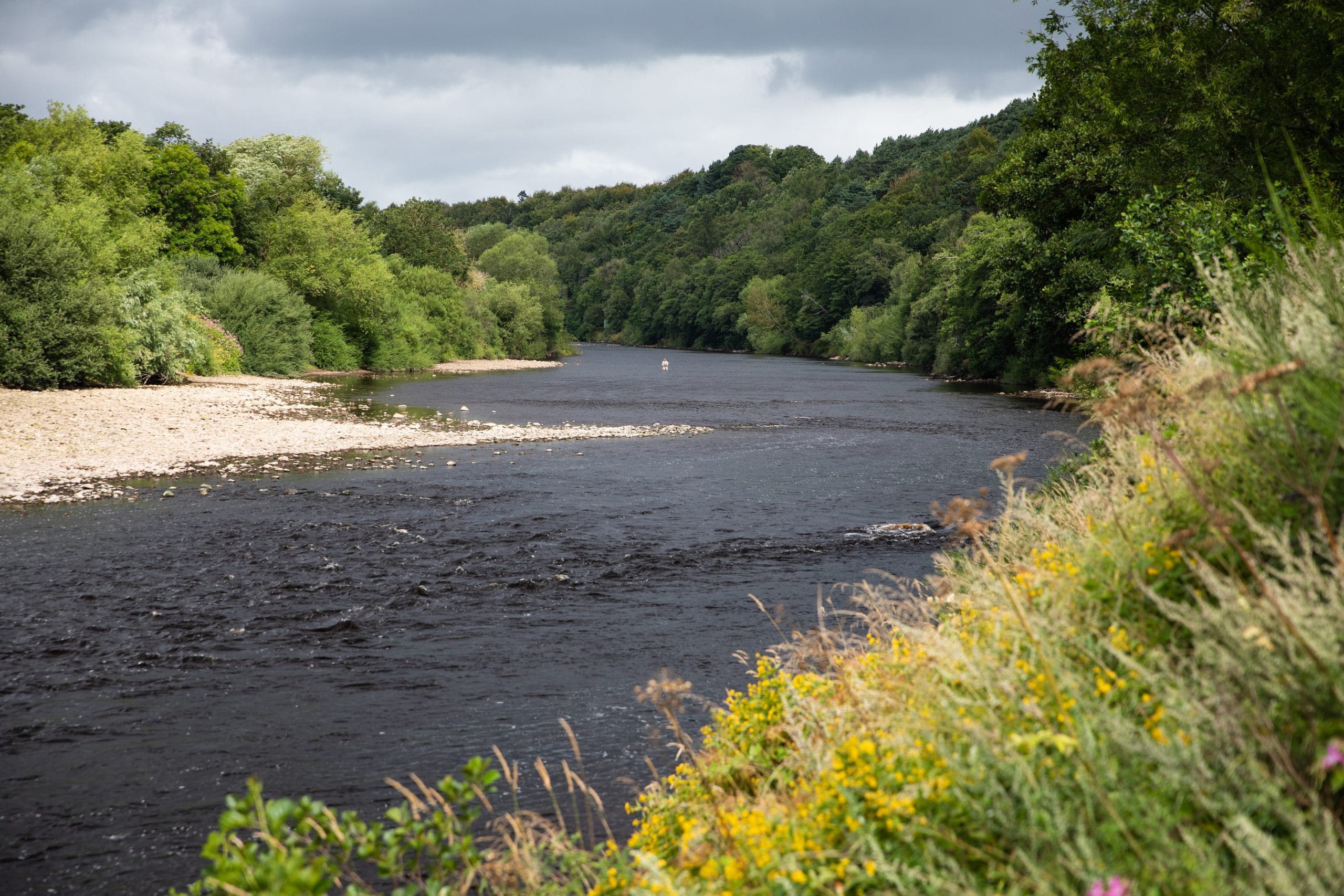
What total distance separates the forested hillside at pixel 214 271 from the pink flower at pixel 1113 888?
33.9 meters

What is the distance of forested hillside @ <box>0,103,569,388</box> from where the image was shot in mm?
32125

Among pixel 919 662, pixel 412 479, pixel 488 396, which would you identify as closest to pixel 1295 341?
pixel 919 662

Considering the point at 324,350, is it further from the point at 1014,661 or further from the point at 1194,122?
the point at 1014,661

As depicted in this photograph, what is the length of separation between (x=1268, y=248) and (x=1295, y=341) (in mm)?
1749

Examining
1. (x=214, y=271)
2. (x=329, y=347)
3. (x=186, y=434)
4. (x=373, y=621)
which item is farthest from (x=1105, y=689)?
(x=329, y=347)

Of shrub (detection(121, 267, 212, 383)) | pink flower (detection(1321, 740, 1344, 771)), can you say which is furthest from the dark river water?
shrub (detection(121, 267, 212, 383))

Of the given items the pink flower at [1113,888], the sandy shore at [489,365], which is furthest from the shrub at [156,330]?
the pink flower at [1113,888]

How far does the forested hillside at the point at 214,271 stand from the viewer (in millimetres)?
32125

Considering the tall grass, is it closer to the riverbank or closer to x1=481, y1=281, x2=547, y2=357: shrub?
the riverbank

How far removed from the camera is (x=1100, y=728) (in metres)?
3.67

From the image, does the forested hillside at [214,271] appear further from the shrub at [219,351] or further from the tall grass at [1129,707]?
the tall grass at [1129,707]

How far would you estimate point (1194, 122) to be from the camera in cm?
1855

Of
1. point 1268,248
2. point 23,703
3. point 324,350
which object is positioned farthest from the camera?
point 324,350

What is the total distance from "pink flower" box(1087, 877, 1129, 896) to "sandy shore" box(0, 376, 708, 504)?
1793 cm
